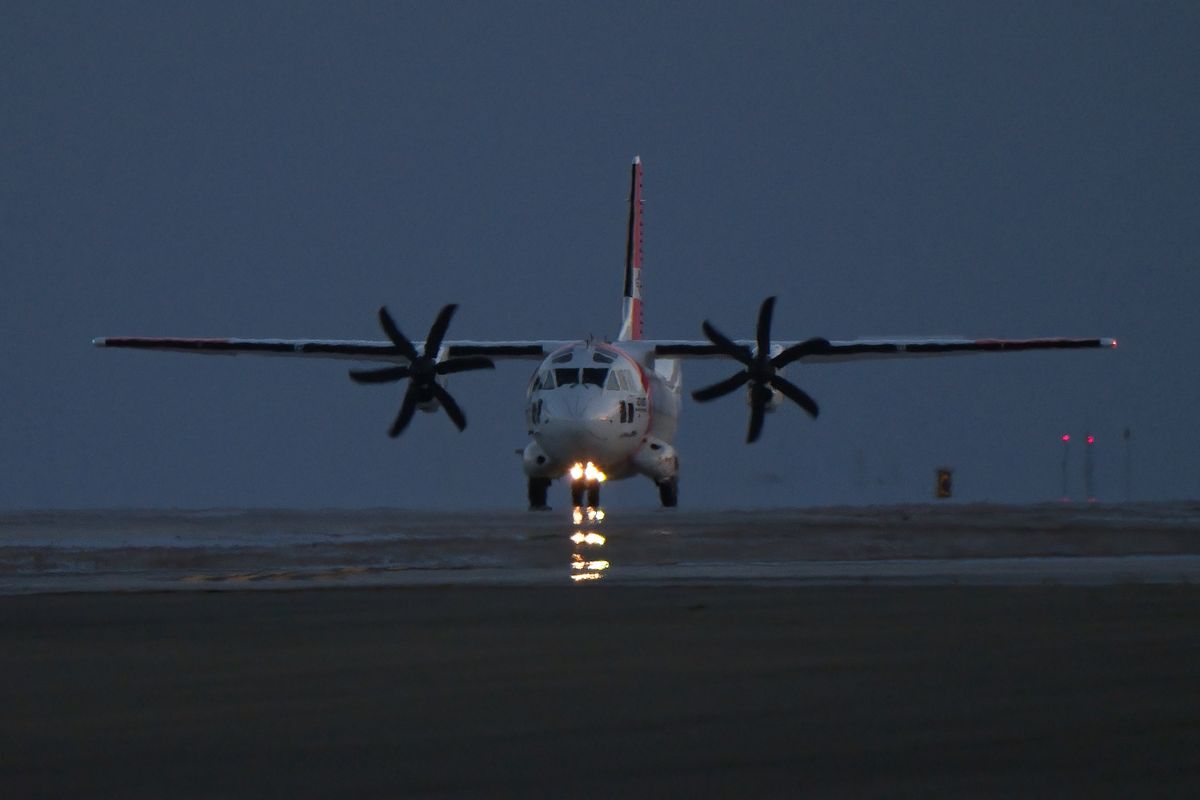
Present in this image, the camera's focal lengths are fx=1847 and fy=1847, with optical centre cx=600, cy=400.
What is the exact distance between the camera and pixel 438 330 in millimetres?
50281

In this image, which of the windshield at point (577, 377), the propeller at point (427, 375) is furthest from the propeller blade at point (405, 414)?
the windshield at point (577, 377)

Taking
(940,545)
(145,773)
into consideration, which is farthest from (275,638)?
(940,545)

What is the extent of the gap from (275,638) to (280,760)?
503 centimetres

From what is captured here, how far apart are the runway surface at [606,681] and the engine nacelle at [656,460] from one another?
27.2 meters

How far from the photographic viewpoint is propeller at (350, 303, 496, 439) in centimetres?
5025

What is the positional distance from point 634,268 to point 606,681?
2068 inches

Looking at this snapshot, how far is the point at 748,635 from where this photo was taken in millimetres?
12312

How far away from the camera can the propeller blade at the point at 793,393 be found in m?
49.2

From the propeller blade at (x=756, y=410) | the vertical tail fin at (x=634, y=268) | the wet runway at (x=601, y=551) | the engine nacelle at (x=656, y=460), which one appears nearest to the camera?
the wet runway at (x=601, y=551)

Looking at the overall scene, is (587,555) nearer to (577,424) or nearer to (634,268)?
(577,424)

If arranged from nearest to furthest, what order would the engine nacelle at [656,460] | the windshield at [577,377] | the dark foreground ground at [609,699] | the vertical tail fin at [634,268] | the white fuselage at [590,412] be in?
the dark foreground ground at [609,699], the white fuselage at [590,412], the windshield at [577,377], the engine nacelle at [656,460], the vertical tail fin at [634,268]

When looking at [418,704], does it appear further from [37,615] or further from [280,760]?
[37,615]

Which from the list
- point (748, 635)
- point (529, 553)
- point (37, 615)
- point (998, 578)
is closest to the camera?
point (748, 635)

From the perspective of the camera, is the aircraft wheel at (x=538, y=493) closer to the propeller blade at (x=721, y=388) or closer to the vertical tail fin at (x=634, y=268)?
the propeller blade at (x=721, y=388)
